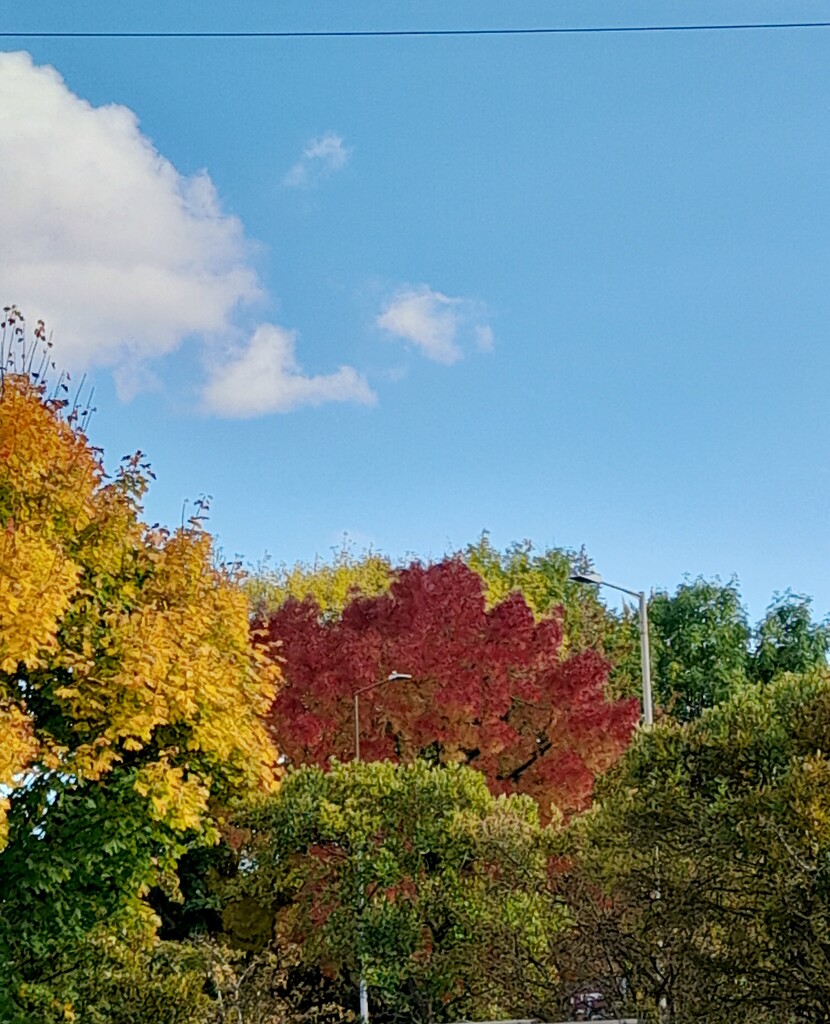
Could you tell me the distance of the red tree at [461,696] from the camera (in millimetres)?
23812

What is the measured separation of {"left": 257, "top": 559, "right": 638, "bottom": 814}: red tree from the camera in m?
23.8

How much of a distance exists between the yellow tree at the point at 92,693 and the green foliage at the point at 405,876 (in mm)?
4760

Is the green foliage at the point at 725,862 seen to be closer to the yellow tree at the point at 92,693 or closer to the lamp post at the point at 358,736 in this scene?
the yellow tree at the point at 92,693

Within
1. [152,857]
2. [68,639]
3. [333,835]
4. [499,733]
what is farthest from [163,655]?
[499,733]

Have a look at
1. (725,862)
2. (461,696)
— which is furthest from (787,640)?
(725,862)

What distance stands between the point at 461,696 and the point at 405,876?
5102mm

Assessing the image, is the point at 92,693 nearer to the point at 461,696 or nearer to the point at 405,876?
the point at 405,876

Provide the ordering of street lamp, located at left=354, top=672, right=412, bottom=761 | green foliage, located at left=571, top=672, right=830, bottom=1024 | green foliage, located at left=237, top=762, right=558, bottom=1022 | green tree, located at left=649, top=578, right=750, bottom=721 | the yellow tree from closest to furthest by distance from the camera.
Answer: green foliage, located at left=571, top=672, right=830, bottom=1024
the yellow tree
green foliage, located at left=237, top=762, right=558, bottom=1022
street lamp, located at left=354, top=672, right=412, bottom=761
green tree, located at left=649, top=578, right=750, bottom=721

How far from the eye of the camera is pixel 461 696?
2356cm

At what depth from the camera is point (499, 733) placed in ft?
77.9

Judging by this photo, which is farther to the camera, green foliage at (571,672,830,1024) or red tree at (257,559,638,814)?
red tree at (257,559,638,814)

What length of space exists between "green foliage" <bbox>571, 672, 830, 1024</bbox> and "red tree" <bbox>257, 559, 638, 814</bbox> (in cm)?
921

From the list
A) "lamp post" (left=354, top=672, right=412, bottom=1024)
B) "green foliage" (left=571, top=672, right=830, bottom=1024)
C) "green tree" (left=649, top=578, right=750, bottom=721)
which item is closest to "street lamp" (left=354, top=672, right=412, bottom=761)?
"lamp post" (left=354, top=672, right=412, bottom=1024)

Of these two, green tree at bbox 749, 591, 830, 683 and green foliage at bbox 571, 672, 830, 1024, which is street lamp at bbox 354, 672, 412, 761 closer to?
green foliage at bbox 571, 672, 830, 1024
